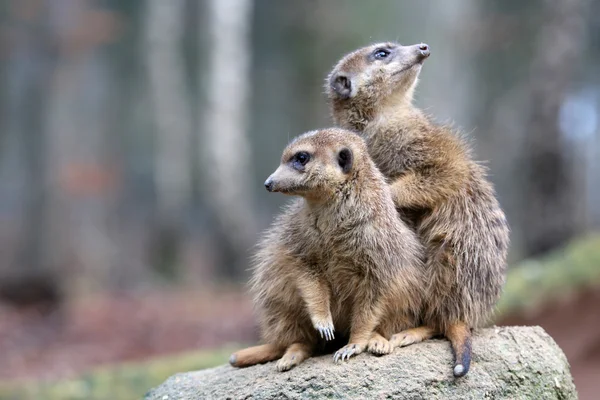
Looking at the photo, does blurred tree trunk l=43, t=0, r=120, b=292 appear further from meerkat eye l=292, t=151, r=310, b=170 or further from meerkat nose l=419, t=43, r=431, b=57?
meerkat eye l=292, t=151, r=310, b=170

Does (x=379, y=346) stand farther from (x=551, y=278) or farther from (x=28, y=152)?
(x=28, y=152)

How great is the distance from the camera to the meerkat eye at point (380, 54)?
533 cm

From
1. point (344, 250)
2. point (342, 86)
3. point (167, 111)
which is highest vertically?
point (167, 111)

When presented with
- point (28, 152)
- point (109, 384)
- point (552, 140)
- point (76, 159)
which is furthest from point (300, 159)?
point (28, 152)

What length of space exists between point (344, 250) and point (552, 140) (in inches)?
372

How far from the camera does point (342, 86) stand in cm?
534

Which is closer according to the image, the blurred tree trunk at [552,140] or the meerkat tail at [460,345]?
the meerkat tail at [460,345]

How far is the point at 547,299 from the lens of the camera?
32.0 ft

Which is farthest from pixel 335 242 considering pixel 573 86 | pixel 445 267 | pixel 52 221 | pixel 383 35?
pixel 383 35

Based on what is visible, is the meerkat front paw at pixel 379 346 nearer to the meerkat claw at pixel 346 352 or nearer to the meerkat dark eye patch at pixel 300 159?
the meerkat claw at pixel 346 352

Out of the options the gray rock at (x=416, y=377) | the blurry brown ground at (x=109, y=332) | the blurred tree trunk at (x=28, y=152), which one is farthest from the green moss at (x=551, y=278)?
the blurred tree trunk at (x=28, y=152)

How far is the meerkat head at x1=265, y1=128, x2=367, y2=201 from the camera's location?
4309 mm

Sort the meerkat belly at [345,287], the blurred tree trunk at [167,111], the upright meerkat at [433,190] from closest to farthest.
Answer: the meerkat belly at [345,287] < the upright meerkat at [433,190] < the blurred tree trunk at [167,111]

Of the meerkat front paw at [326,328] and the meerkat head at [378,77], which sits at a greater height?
the meerkat head at [378,77]
